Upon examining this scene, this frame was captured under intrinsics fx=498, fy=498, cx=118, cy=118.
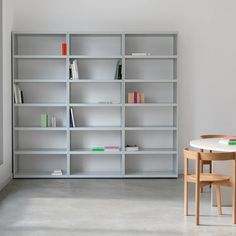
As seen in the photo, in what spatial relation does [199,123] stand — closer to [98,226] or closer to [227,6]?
[227,6]

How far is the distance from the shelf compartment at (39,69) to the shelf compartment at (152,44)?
3.64 ft

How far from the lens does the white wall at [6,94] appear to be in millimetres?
6965

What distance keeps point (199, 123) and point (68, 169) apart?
7.10 feet

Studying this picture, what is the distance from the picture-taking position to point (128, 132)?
7.79m

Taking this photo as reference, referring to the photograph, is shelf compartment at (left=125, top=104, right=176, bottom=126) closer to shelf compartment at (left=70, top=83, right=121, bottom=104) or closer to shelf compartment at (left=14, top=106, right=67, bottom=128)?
shelf compartment at (left=70, top=83, right=121, bottom=104)

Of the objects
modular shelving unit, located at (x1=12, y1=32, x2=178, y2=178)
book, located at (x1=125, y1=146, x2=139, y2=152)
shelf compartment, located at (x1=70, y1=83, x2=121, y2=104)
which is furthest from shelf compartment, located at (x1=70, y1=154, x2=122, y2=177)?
shelf compartment, located at (x1=70, y1=83, x2=121, y2=104)

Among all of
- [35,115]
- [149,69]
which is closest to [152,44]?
[149,69]

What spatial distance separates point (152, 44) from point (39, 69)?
1.80 m

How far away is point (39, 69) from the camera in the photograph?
7.72 metres

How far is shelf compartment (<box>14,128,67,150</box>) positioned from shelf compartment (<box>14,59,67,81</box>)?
0.85m

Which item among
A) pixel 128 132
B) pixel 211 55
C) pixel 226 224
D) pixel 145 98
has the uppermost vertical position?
pixel 211 55

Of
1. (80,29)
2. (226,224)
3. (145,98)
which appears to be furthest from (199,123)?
(226,224)

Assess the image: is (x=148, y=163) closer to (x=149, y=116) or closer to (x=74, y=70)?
(x=149, y=116)

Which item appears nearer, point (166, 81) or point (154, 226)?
point (154, 226)
